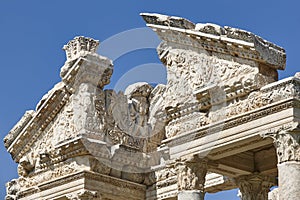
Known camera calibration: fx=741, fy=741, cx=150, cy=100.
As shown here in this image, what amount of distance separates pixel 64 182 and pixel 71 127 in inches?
69.0

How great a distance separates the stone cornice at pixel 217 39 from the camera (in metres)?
18.3

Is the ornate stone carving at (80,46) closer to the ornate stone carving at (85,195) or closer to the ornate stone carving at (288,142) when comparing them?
the ornate stone carving at (85,195)

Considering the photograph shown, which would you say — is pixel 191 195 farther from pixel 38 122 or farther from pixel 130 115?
pixel 38 122

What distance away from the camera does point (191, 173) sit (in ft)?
63.6

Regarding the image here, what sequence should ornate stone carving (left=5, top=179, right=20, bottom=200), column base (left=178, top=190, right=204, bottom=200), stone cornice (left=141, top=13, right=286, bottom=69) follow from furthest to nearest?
ornate stone carving (left=5, top=179, right=20, bottom=200)
column base (left=178, top=190, right=204, bottom=200)
stone cornice (left=141, top=13, right=286, bottom=69)

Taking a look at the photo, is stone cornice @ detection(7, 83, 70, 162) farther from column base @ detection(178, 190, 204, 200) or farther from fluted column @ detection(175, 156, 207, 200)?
column base @ detection(178, 190, 204, 200)

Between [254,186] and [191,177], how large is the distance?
274 cm

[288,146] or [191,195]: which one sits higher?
[288,146]

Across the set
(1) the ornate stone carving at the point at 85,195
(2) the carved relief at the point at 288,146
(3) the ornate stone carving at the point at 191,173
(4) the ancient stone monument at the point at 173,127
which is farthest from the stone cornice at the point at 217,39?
(1) the ornate stone carving at the point at 85,195

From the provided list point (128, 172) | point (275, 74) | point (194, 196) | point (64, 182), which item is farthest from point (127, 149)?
point (275, 74)

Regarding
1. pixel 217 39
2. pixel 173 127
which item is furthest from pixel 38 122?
pixel 217 39

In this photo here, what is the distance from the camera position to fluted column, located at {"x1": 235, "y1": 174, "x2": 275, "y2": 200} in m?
21.2

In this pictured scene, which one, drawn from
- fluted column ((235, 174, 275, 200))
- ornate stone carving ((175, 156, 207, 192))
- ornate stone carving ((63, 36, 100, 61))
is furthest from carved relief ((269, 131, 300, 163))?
ornate stone carving ((63, 36, 100, 61))

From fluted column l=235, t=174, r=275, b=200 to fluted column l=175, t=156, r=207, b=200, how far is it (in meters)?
2.15
